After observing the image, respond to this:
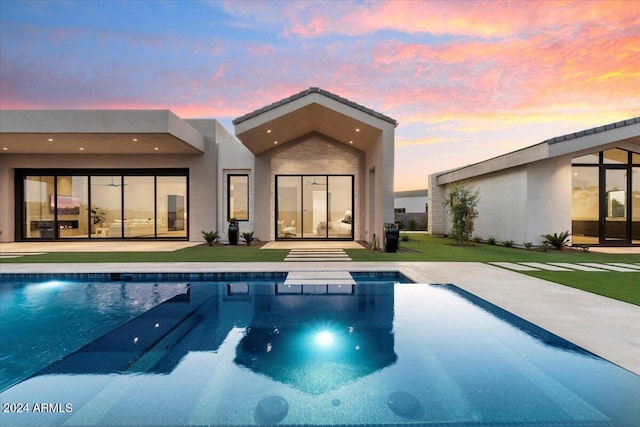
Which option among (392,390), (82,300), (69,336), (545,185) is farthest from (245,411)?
(545,185)

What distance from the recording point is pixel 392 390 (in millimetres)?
2611

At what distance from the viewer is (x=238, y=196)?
14859 mm

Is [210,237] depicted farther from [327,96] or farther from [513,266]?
[513,266]

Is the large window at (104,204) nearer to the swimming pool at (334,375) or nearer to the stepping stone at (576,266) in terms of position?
the swimming pool at (334,375)

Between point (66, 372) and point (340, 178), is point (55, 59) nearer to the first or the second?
point (340, 178)

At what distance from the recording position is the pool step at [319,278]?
621 centimetres

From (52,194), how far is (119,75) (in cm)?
645

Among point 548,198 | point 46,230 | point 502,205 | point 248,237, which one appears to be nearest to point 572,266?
point 548,198

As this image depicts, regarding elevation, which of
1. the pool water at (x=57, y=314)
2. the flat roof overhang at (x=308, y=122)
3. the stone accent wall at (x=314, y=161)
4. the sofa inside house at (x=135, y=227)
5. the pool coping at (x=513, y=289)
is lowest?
the pool water at (x=57, y=314)

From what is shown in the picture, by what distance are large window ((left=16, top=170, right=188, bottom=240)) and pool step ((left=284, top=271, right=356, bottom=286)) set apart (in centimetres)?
1008

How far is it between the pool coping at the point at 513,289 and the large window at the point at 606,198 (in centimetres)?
751

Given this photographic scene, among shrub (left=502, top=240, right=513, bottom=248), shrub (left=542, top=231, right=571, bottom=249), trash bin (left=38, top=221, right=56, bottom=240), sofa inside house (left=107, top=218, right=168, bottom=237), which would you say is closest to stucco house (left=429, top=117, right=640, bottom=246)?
shrub (left=502, top=240, right=513, bottom=248)

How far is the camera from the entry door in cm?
1241

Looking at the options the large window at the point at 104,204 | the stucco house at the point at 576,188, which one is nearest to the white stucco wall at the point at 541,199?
the stucco house at the point at 576,188
